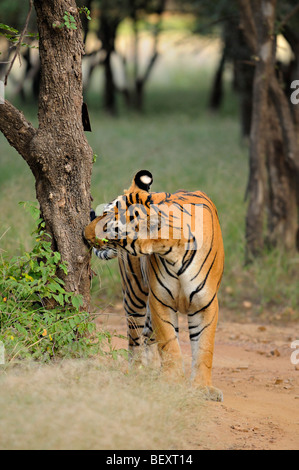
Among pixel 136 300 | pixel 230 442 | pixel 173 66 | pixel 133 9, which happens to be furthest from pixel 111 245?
pixel 173 66

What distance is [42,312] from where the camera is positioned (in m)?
4.88

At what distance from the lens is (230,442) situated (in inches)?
161

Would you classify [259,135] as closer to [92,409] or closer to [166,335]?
[166,335]

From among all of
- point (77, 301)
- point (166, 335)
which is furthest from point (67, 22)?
point (166, 335)

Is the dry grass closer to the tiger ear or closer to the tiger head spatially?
the tiger head

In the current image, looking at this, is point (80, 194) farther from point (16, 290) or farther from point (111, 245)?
point (16, 290)

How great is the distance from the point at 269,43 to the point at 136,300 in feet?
14.8

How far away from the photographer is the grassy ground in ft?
25.8

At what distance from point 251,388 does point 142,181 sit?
81.0 inches

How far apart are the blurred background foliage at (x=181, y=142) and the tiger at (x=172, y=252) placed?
60 cm

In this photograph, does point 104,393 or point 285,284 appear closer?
point 104,393

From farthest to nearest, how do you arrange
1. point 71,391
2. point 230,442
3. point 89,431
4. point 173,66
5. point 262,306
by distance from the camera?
point 173,66 → point 262,306 → point 230,442 → point 71,391 → point 89,431

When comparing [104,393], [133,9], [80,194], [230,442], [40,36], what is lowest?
[230,442]

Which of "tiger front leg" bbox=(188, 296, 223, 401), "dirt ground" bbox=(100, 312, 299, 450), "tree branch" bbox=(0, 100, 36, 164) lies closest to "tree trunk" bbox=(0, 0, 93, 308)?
"tree branch" bbox=(0, 100, 36, 164)
